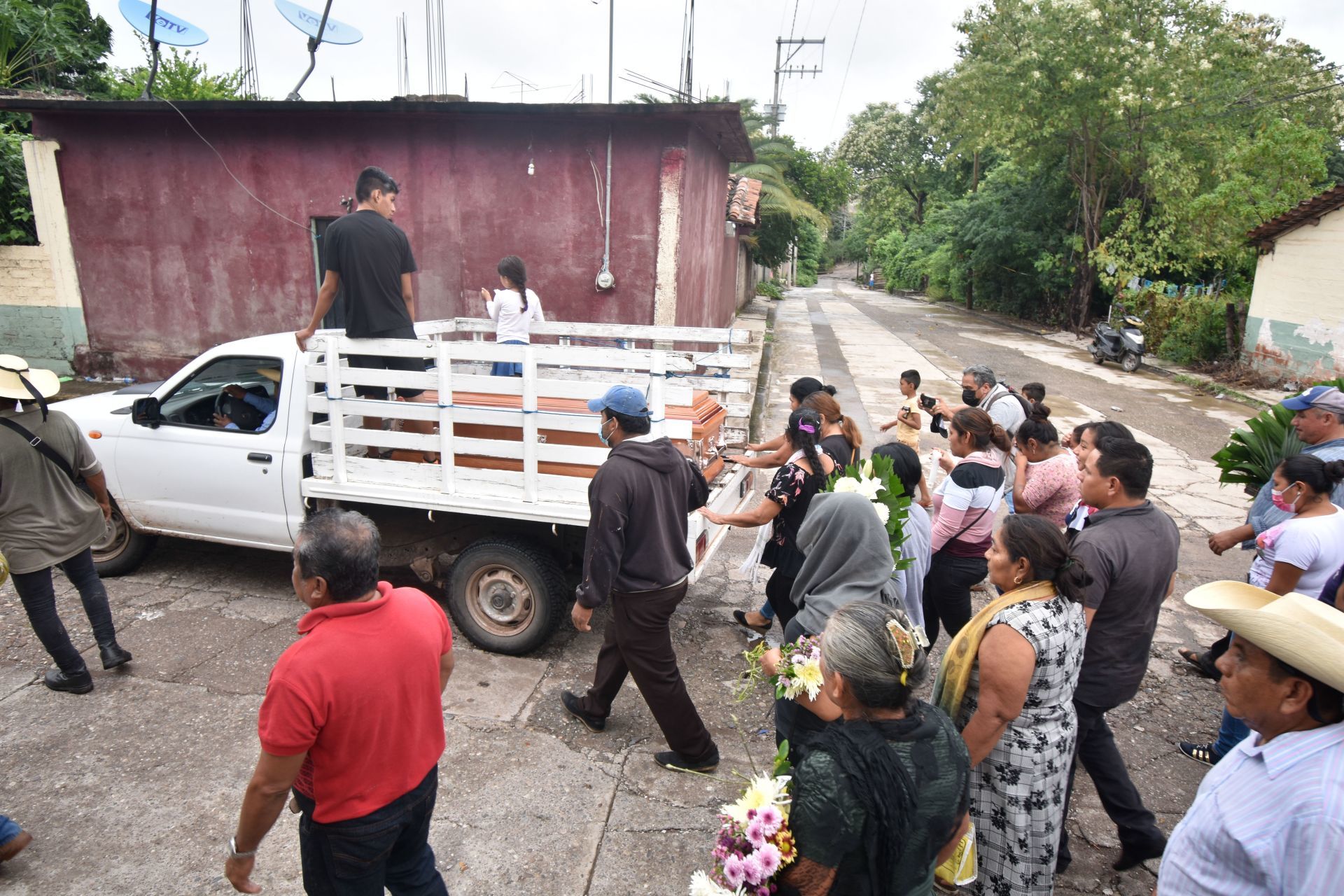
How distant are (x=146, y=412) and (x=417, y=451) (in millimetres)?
1730

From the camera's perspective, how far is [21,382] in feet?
12.5

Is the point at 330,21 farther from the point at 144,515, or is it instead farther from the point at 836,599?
the point at 836,599

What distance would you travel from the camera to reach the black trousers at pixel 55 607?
394 cm

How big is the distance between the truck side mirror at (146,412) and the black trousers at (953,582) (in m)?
4.78

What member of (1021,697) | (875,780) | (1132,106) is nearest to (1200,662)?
(1021,697)

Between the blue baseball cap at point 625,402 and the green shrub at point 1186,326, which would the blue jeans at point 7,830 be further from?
the green shrub at point 1186,326

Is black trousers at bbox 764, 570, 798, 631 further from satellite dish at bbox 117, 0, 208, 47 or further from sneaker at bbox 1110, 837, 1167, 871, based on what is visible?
satellite dish at bbox 117, 0, 208, 47

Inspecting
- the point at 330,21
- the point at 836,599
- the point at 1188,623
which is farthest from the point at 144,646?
the point at 330,21

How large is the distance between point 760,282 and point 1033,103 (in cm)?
1631

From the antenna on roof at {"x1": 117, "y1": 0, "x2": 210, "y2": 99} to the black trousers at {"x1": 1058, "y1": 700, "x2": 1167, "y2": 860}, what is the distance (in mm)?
12899

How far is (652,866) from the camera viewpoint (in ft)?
10.4

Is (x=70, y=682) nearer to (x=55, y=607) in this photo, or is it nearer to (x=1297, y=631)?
(x=55, y=607)

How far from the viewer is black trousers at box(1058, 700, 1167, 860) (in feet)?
10.3

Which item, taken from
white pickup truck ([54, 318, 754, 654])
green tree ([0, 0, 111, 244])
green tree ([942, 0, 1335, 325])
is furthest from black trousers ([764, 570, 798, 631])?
→ green tree ([942, 0, 1335, 325])
